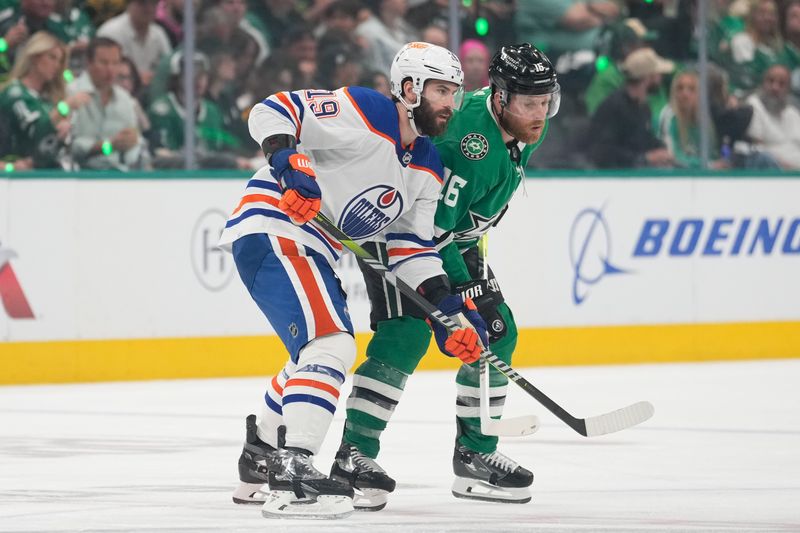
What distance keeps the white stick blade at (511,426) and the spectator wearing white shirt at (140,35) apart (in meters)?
3.96

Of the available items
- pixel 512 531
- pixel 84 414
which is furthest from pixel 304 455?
pixel 84 414

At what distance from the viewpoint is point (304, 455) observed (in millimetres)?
3682

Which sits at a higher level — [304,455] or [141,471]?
[304,455]

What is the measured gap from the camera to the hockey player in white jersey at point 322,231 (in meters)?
3.68

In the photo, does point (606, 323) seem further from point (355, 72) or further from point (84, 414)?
point (84, 414)

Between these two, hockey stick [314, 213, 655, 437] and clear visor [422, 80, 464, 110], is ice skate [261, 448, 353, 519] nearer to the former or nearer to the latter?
hockey stick [314, 213, 655, 437]

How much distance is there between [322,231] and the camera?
3875 millimetres

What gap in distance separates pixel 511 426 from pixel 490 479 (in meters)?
0.18

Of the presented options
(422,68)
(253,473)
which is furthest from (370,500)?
(422,68)

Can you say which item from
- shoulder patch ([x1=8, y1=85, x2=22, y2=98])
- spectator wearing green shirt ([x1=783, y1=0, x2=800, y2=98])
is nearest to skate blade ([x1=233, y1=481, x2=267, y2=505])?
shoulder patch ([x1=8, y1=85, x2=22, y2=98])

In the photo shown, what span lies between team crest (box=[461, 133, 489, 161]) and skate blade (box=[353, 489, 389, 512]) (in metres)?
0.89

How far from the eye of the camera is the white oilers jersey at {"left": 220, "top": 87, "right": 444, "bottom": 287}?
3.83 m

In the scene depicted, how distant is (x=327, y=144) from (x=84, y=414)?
2.69m

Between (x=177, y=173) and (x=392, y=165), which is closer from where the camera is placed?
(x=392, y=165)
